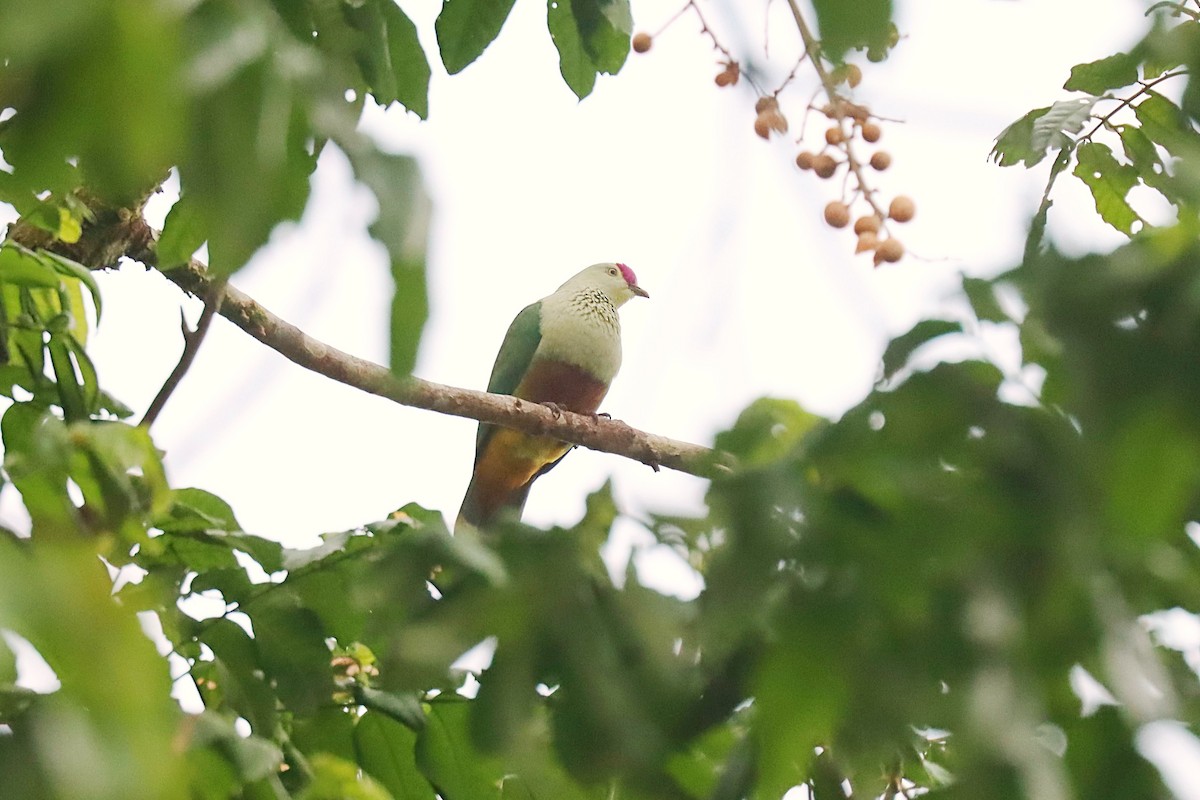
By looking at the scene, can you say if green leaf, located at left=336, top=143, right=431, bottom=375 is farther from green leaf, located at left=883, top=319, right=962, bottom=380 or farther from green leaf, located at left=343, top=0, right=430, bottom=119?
green leaf, located at left=343, top=0, right=430, bottom=119

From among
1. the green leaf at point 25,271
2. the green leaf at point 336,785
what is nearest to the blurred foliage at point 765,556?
the green leaf at point 336,785

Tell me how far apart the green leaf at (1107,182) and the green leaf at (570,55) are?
85 cm

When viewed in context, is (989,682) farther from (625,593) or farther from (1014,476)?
(625,593)

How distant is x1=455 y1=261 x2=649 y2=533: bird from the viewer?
419 centimetres

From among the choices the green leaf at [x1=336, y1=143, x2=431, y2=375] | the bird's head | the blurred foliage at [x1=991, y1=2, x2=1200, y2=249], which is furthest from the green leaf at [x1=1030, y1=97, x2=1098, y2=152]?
the bird's head

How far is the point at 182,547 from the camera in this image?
1.38m

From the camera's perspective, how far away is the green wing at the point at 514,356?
431 cm

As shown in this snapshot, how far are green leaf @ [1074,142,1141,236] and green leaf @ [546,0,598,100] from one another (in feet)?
2.78

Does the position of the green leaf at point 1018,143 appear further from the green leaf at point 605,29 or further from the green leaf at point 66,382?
the green leaf at point 66,382

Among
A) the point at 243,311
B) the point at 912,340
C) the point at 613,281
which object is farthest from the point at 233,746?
the point at 613,281

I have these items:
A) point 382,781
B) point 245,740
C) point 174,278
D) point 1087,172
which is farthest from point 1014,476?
point 174,278

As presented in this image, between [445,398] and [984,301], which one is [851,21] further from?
[445,398]

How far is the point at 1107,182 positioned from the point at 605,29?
38.9 inches

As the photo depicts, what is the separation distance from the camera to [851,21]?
505 mm
